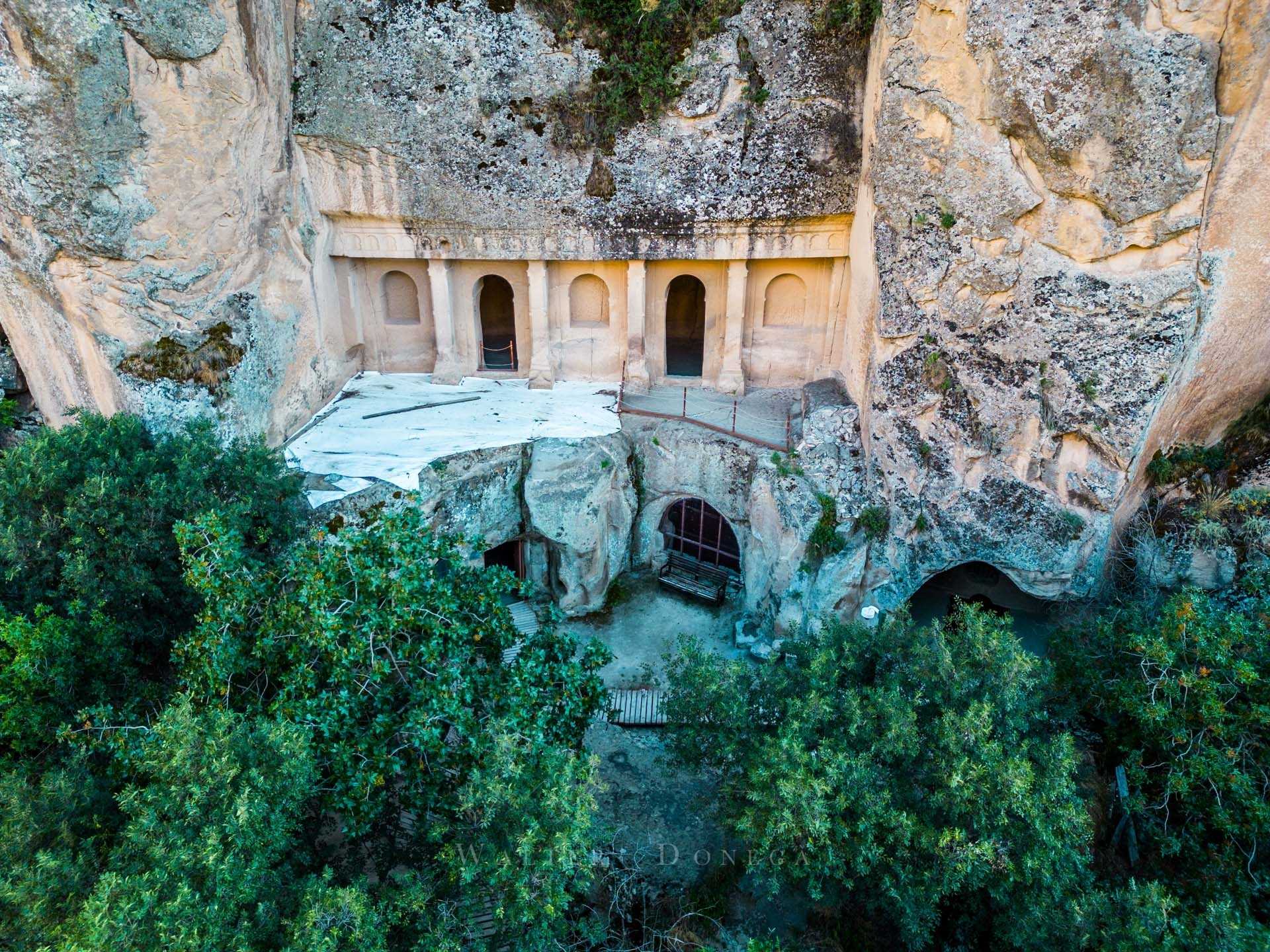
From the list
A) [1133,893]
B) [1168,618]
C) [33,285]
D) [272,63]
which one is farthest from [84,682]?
[1168,618]

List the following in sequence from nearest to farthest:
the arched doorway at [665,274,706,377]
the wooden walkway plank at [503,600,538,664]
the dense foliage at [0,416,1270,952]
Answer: the dense foliage at [0,416,1270,952]
the wooden walkway plank at [503,600,538,664]
the arched doorway at [665,274,706,377]

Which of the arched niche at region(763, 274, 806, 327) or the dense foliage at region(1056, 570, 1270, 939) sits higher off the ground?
the arched niche at region(763, 274, 806, 327)

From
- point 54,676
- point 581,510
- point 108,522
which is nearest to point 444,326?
point 581,510

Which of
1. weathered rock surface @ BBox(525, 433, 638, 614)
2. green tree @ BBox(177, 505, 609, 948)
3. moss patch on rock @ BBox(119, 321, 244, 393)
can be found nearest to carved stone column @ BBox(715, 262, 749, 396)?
weathered rock surface @ BBox(525, 433, 638, 614)

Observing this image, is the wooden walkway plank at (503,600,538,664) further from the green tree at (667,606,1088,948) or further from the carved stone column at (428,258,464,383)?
the green tree at (667,606,1088,948)

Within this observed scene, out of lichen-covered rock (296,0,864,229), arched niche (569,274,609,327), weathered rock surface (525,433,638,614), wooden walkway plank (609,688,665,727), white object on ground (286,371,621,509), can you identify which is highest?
lichen-covered rock (296,0,864,229)

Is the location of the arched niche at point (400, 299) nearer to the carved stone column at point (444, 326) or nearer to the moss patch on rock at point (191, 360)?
the carved stone column at point (444, 326)

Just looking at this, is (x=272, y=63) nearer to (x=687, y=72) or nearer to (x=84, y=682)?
(x=687, y=72)

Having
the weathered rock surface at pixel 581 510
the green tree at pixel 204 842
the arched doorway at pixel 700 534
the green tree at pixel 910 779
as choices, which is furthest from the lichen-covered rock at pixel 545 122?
the green tree at pixel 204 842
